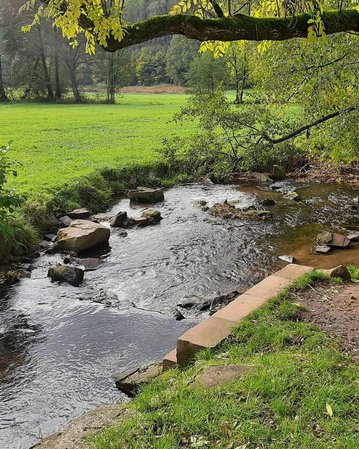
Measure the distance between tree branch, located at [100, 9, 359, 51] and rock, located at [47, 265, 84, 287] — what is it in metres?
6.30

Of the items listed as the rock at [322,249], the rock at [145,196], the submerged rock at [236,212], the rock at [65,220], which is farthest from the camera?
the rock at [145,196]

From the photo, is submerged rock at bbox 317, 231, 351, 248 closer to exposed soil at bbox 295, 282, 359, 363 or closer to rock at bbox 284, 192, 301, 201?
exposed soil at bbox 295, 282, 359, 363

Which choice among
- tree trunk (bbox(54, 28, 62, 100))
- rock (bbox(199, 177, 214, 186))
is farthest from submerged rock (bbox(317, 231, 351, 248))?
tree trunk (bbox(54, 28, 62, 100))

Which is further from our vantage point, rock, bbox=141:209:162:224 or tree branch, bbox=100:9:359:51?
rock, bbox=141:209:162:224

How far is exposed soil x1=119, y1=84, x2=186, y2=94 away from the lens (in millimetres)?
82944

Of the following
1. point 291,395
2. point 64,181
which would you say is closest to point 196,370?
point 291,395

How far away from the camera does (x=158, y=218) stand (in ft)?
50.4

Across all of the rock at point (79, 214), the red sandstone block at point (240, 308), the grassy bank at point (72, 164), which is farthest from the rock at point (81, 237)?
the red sandstone block at point (240, 308)

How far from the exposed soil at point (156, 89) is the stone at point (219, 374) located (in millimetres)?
78540

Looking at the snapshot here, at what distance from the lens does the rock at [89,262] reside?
1153 cm

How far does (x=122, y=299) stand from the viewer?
9781mm

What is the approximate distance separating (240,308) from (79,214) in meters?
9.02

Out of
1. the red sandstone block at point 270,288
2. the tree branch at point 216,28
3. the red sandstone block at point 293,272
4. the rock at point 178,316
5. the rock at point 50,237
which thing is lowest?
the rock at point 178,316

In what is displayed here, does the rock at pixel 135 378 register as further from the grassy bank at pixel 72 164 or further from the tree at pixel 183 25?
the grassy bank at pixel 72 164
